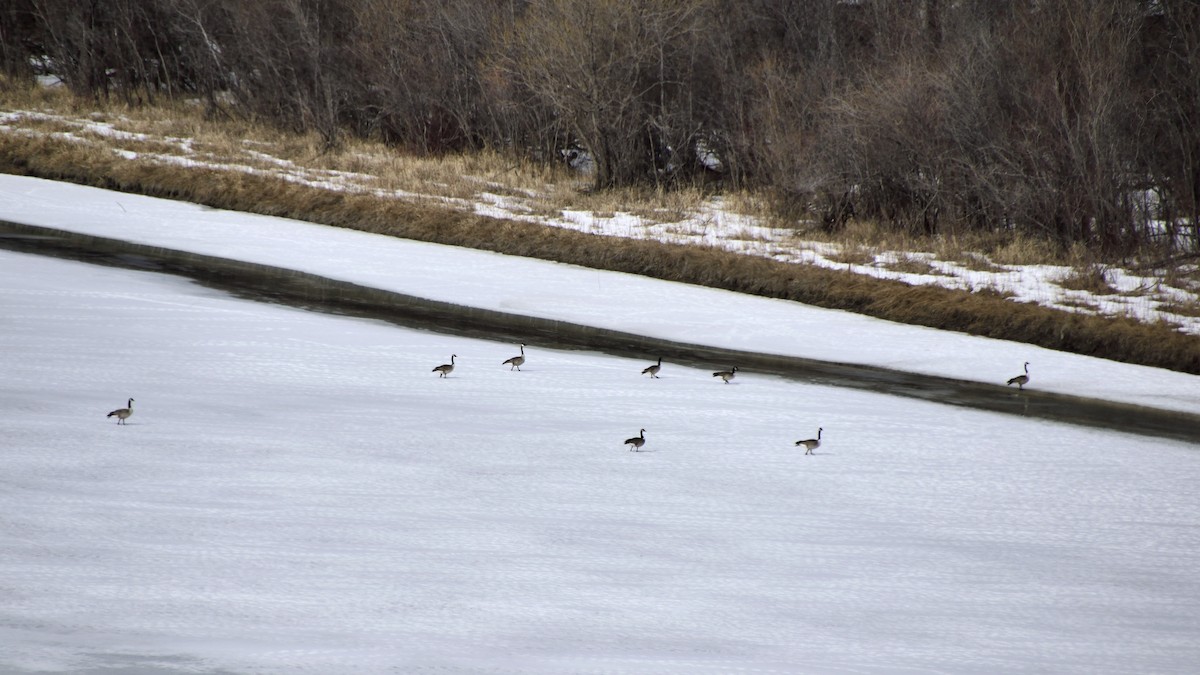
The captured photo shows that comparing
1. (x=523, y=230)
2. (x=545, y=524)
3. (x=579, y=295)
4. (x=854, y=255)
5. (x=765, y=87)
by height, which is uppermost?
(x=765, y=87)

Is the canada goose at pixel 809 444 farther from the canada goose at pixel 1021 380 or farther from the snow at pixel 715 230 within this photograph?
the snow at pixel 715 230

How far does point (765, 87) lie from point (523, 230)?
24.1 feet

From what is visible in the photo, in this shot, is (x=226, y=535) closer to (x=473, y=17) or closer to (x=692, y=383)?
(x=692, y=383)

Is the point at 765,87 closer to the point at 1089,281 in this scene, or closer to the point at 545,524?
the point at 1089,281

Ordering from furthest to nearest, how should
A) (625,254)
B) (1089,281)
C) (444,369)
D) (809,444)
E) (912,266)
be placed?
(625,254)
(912,266)
(1089,281)
(444,369)
(809,444)

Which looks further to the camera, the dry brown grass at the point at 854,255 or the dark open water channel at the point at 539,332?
the dry brown grass at the point at 854,255

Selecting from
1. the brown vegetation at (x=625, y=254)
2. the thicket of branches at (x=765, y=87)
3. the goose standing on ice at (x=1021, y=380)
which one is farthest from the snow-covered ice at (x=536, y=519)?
the thicket of branches at (x=765, y=87)

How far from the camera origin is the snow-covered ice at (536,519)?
20.6 feet

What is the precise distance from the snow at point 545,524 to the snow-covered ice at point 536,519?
0.03 metres

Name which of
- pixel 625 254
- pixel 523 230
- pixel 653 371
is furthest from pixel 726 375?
pixel 523 230

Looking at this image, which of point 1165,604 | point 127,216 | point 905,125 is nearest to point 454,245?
point 127,216

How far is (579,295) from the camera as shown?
758 inches

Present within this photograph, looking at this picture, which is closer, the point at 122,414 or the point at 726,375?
the point at 122,414

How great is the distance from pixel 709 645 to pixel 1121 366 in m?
11.2
